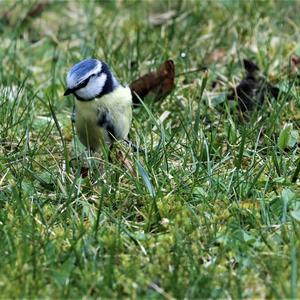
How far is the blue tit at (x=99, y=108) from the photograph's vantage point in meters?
3.55

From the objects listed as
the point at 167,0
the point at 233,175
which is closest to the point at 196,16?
the point at 167,0

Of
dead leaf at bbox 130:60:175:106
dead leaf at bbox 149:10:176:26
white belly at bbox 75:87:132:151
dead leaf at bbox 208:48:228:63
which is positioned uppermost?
white belly at bbox 75:87:132:151

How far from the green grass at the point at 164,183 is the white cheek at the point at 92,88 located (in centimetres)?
17

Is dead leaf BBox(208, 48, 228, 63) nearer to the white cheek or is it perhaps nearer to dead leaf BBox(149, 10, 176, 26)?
dead leaf BBox(149, 10, 176, 26)

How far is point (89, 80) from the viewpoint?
353 centimetres

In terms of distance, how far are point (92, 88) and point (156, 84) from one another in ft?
2.39

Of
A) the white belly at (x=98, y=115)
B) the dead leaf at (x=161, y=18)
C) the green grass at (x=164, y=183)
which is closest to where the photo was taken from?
the green grass at (x=164, y=183)

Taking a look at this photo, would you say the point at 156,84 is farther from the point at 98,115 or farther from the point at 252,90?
the point at 98,115

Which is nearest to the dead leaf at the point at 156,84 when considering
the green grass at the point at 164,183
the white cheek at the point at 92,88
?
the green grass at the point at 164,183

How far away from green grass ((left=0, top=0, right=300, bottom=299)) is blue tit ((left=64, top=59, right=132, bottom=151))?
90mm

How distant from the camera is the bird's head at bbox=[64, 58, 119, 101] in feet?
11.4

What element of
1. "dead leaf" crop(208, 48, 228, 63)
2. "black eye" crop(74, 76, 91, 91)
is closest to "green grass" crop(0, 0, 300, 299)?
"dead leaf" crop(208, 48, 228, 63)

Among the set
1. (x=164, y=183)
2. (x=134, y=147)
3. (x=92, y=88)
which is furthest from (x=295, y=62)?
(x=164, y=183)

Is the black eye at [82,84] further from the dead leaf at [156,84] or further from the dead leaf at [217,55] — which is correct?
the dead leaf at [217,55]
